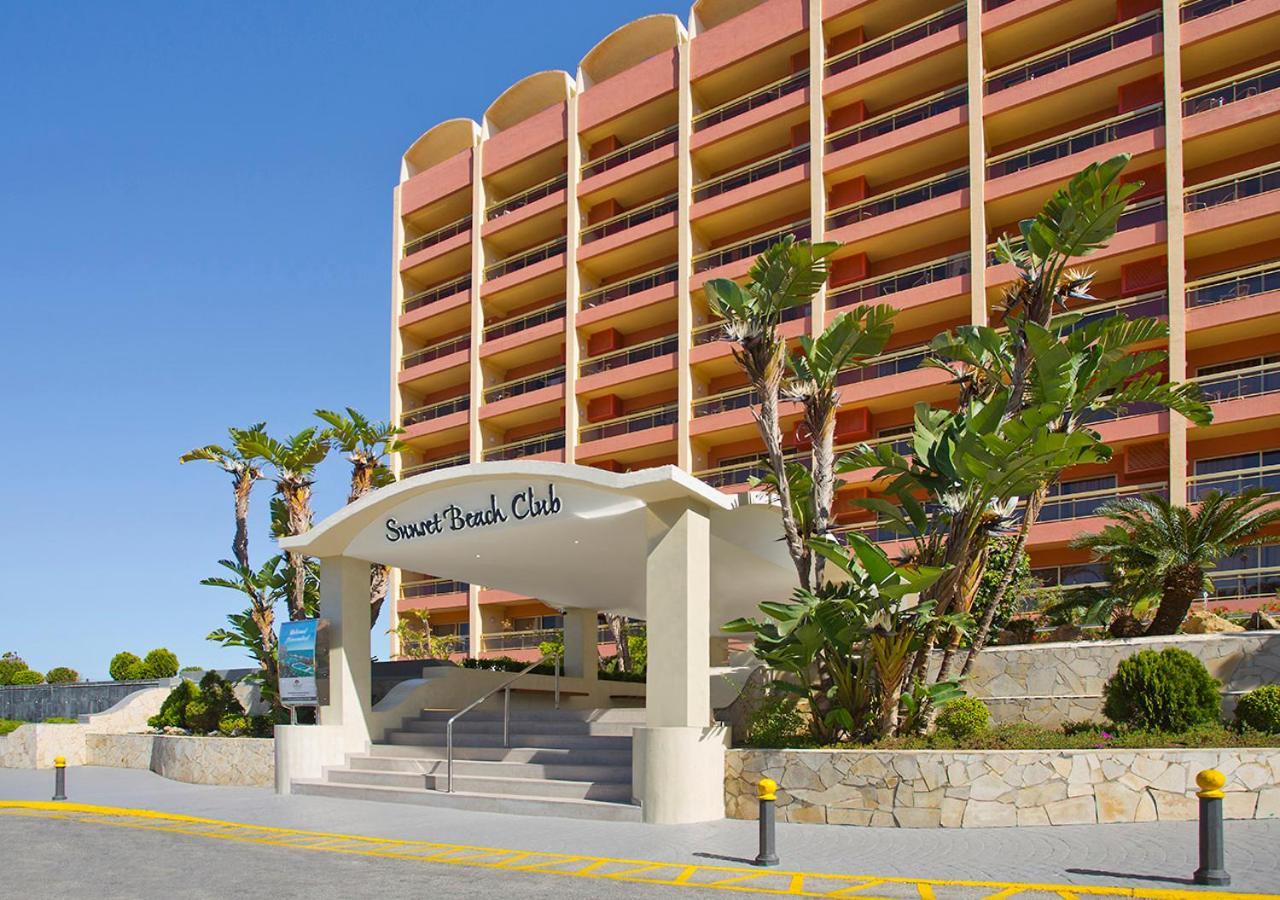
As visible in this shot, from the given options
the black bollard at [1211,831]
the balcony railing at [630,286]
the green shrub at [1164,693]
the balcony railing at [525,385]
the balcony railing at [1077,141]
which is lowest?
the black bollard at [1211,831]

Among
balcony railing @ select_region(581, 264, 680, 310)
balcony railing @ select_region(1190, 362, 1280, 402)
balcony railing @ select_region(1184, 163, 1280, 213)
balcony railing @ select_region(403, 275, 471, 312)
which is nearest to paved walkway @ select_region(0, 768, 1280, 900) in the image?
balcony railing @ select_region(1190, 362, 1280, 402)

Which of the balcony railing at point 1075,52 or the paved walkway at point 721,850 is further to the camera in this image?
the balcony railing at point 1075,52

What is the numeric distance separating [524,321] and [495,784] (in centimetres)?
3830

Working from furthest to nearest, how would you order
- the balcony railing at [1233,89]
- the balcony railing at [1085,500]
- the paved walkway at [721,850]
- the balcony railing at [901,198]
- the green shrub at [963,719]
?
the balcony railing at [901,198], the balcony railing at [1085,500], the balcony railing at [1233,89], the green shrub at [963,719], the paved walkway at [721,850]

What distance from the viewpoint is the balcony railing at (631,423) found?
152ft

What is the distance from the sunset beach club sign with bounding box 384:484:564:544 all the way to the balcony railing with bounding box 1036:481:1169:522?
20341mm

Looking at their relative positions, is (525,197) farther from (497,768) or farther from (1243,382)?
(497,768)

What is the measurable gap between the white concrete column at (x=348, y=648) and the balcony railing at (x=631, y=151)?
3128 cm

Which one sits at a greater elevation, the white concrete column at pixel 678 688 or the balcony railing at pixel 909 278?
the balcony railing at pixel 909 278

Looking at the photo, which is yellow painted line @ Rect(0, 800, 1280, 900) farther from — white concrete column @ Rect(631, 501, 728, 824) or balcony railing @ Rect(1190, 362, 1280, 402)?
balcony railing @ Rect(1190, 362, 1280, 402)

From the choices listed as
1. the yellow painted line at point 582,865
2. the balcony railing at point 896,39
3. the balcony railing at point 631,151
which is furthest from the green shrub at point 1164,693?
the balcony railing at point 631,151

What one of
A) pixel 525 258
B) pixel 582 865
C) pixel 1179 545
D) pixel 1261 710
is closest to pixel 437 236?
pixel 525 258

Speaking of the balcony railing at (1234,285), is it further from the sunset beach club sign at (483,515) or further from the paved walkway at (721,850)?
the paved walkway at (721,850)

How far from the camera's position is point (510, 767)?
1770 centimetres
